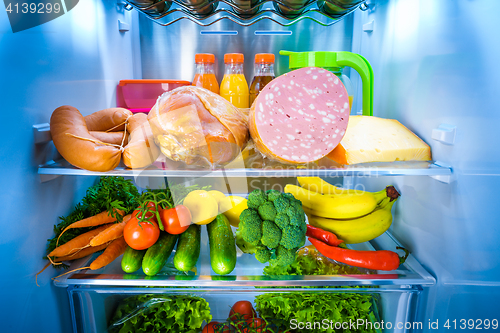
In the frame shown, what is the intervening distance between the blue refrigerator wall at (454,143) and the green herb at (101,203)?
1.04 metres

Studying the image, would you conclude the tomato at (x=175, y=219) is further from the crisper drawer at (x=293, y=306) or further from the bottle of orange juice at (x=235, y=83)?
the bottle of orange juice at (x=235, y=83)

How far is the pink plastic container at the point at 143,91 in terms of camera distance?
117 centimetres

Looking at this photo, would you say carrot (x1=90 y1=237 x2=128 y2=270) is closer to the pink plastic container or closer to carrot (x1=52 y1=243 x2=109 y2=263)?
carrot (x1=52 y1=243 x2=109 y2=263)

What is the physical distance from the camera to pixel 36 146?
0.85 m

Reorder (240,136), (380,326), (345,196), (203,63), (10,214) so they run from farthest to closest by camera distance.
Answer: (203,63)
(345,196)
(380,326)
(240,136)
(10,214)

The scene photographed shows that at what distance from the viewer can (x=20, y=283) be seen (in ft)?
2.65

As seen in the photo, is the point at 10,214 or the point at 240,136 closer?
the point at 10,214

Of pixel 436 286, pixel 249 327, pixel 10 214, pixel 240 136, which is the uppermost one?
pixel 240 136

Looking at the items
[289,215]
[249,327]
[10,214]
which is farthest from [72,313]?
[289,215]

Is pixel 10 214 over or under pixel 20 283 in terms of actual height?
over

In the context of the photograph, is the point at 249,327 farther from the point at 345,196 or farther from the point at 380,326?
the point at 345,196

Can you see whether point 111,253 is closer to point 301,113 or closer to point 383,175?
point 301,113

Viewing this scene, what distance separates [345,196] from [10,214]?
1.10 m

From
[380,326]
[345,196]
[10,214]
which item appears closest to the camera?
[10,214]
